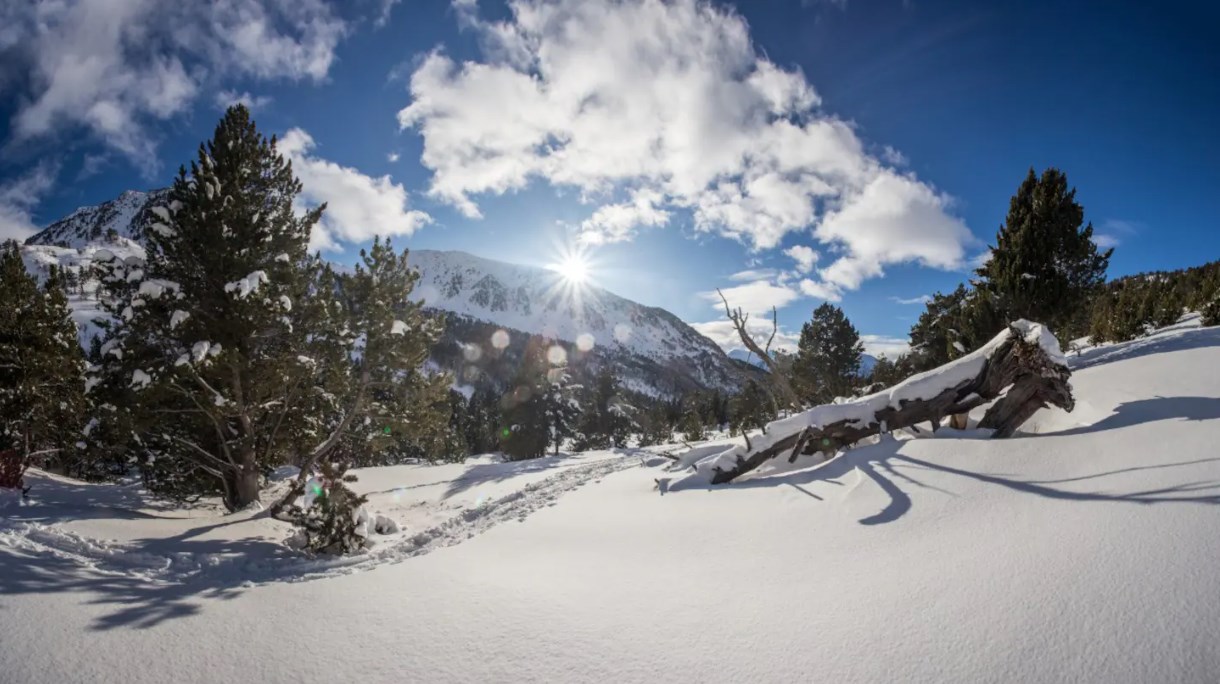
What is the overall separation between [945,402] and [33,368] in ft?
91.4

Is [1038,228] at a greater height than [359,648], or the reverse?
[1038,228]

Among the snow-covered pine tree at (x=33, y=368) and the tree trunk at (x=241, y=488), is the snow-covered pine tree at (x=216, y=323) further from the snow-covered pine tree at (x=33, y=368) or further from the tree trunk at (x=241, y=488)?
the snow-covered pine tree at (x=33, y=368)

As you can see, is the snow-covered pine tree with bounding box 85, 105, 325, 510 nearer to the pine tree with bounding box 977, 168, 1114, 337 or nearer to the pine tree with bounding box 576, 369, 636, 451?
the pine tree with bounding box 977, 168, 1114, 337

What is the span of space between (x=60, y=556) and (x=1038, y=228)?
3151cm

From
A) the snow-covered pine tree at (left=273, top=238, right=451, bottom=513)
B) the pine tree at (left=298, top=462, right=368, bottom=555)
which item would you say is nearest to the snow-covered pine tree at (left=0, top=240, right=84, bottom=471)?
the snow-covered pine tree at (left=273, top=238, right=451, bottom=513)

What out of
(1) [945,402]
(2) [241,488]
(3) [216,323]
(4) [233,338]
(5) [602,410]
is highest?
(3) [216,323]

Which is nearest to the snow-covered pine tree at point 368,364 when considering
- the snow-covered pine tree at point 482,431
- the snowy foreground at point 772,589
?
the snowy foreground at point 772,589

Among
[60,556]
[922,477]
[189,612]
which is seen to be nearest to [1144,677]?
[922,477]

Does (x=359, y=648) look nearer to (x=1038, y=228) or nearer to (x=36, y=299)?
(x=36, y=299)

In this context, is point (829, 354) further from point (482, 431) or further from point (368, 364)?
point (482, 431)

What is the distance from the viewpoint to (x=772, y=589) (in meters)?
3.95

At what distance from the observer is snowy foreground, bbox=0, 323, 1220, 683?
2736 millimetres

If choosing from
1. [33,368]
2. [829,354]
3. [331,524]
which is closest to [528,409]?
[829,354]

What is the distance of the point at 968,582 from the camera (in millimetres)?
3354
